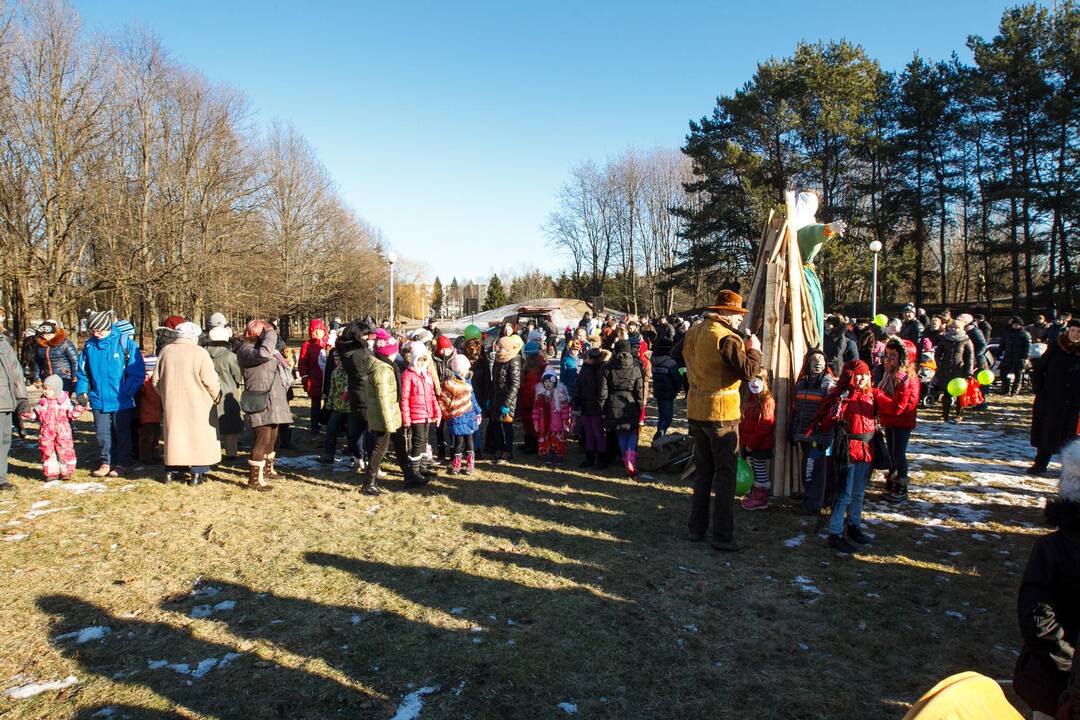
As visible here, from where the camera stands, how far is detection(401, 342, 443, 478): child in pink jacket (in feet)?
23.4

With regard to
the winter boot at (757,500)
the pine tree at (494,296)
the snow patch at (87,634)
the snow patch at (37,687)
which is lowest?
the snow patch at (37,687)

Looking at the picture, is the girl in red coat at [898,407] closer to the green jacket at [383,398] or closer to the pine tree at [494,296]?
the green jacket at [383,398]

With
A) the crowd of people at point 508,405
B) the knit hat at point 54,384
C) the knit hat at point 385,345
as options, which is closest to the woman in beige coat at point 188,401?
the crowd of people at point 508,405

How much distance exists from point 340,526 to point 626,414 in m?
3.63

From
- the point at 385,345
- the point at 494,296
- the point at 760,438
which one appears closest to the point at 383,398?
the point at 385,345

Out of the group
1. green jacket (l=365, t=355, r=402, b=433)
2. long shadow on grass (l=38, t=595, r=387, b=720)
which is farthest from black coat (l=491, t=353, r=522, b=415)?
long shadow on grass (l=38, t=595, r=387, b=720)

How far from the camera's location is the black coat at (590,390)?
7.95 m

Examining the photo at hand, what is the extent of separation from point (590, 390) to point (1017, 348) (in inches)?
481

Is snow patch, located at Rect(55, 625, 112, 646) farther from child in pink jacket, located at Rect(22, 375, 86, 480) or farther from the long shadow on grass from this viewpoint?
child in pink jacket, located at Rect(22, 375, 86, 480)

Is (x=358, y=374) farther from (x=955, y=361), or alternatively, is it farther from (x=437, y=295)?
(x=437, y=295)

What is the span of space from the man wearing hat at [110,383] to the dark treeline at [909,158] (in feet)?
92.6

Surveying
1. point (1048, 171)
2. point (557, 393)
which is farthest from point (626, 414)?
point (1048, 171)

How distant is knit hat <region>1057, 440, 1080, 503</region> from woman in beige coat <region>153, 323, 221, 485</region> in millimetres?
7352

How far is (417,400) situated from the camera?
7148 mm
